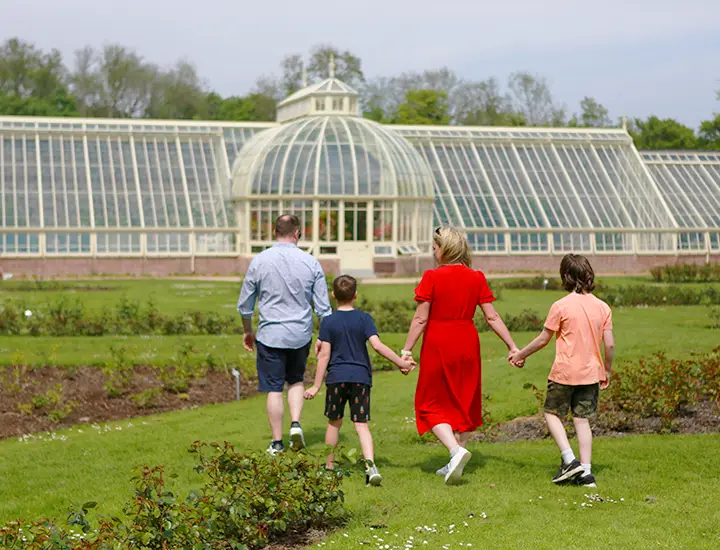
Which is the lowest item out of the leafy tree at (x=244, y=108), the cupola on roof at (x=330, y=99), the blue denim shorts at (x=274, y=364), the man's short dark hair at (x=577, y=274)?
the blue denim shorts at (x=274, y=364)

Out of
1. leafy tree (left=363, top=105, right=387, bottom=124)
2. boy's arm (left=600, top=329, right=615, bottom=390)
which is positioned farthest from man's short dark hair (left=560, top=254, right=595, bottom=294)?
leafy tree (left=363, top=105, right=387, bottom=124)

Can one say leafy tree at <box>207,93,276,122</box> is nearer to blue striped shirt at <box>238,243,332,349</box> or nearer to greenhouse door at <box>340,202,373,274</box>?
greenhouse door at <box>340,202,373,274</box>

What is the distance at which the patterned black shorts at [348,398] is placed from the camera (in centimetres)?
866

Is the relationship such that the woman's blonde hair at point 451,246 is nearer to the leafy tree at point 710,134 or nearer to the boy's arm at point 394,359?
the boy's arm at point 394,359

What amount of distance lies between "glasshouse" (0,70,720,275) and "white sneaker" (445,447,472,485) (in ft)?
108

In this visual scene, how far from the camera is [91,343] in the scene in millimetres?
17172

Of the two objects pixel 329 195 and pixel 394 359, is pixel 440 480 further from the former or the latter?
pixel 329 195

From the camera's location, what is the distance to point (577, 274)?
27.6 feet

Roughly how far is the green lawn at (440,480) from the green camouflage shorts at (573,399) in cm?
53

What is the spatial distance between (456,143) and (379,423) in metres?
39.4

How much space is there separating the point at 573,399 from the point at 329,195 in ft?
111

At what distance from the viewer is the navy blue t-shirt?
28.4 ft

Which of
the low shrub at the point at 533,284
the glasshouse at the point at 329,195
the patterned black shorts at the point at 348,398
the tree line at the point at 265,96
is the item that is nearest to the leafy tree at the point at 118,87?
the tree line at the point at 265,96

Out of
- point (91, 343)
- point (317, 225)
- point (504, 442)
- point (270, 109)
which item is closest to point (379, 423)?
point (504, 442)
